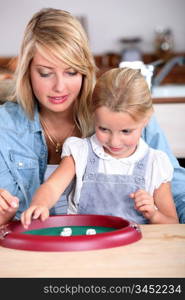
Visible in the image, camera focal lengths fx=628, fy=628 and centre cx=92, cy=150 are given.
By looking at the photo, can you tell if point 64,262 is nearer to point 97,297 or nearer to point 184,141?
point 97,297

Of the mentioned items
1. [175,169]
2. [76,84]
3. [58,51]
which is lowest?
[175,169]

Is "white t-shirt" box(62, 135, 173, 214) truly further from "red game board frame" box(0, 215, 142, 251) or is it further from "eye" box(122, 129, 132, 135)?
"red game board frame" box(0, 215, 142, 251)

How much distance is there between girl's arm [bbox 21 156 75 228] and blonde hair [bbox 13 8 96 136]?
0.32 m

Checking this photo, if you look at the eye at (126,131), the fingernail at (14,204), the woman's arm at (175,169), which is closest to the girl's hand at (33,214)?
the fingernail at (14,204)

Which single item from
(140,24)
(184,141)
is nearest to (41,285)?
(184,141)

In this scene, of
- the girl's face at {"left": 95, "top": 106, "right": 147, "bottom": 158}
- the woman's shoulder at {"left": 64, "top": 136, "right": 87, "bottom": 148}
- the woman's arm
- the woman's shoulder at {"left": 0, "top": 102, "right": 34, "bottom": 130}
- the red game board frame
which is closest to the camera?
the red game board frame

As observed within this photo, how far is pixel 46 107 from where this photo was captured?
7.22 ft

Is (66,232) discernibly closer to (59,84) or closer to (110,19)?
(59,84)

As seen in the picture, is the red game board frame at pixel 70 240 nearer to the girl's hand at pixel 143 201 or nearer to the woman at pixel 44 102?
the girl's hand at pixel 143 201

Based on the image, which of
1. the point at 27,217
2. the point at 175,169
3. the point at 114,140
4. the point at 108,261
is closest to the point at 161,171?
the point at 114,140

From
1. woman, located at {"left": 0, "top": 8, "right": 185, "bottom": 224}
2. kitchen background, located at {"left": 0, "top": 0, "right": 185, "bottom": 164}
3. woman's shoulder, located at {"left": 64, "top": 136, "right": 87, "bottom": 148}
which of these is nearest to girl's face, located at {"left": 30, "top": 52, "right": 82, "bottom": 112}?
woman, located at {"left": 0, "top": 8, "right": 185, "bottom": 224}

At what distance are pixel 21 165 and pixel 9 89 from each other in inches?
13.1

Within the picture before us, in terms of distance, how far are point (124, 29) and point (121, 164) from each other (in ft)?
9.95

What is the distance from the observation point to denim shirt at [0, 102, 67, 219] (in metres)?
2.23
